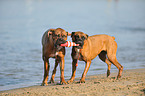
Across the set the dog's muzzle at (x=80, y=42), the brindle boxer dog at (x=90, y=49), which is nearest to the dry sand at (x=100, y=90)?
the brindle boxer dog at (x=90, y=49)

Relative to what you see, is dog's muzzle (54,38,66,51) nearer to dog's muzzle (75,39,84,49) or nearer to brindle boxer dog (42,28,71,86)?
brindle boxer dog (42,28,71,86)

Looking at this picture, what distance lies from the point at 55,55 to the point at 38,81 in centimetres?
151

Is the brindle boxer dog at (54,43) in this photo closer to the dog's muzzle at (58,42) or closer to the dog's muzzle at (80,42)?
the dog's muzzle at (58,42)

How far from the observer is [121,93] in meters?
6.61

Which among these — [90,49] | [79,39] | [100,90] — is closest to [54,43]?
[79,39]

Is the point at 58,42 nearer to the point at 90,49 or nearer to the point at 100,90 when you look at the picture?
the point at 90,49

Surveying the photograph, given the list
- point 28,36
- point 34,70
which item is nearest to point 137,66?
point 34,70

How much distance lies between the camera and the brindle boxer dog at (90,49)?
816 cm

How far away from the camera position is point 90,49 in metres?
8.56

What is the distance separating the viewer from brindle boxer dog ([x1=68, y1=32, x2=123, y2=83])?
26.8 ft

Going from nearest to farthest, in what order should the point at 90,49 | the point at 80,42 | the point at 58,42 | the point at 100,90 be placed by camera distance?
the point at 100,90 < the point at 58,42 < the point at 80,42 < the point at 90,49

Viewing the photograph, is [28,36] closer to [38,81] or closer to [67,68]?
[67,68]

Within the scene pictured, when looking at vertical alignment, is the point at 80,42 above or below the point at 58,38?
below

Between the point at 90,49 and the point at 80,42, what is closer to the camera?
the point at 80,42
